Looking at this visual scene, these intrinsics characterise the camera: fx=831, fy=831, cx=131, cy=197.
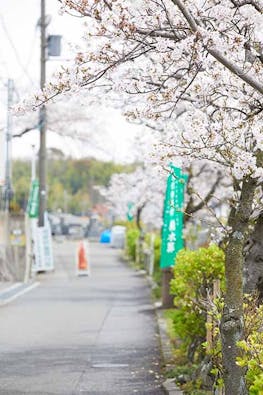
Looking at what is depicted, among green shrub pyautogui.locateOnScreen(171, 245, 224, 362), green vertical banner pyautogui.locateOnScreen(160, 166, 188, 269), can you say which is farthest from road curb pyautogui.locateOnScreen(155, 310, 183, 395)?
green vertical banner pyautogui.locateOnScreen(160, 166, 188, 269)

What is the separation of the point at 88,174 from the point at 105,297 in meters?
75.3

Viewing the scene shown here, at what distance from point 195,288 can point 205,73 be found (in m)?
4.26

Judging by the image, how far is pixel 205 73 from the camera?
26.7 feet

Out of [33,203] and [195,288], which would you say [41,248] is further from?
[195,288]

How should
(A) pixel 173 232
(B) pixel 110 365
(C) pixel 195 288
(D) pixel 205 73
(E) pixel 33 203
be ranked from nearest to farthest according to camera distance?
(D) pixel 205 73 → (C) pixel 195 288 → (B) pixel 110 365 → (A) pixel 173 232 → (E) pixel 33 203

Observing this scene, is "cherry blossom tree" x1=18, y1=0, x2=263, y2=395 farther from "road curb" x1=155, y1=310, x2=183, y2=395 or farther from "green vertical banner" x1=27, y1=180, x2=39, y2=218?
"green vertical banner" x1=27, y1=180, x2=39, y2=218

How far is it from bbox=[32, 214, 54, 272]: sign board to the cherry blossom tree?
22846 millimetres

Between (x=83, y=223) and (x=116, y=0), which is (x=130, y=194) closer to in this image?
(x=116, y=0)

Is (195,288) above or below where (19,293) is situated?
above

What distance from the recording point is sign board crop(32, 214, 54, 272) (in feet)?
103

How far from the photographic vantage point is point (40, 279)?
Result: 102ft

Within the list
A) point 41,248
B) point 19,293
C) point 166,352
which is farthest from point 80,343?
point 41,248

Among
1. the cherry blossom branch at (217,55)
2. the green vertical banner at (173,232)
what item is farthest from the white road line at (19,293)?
the cherry blossom branch at (217,55)

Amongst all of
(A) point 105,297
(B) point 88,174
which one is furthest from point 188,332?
(B) point 88,174
